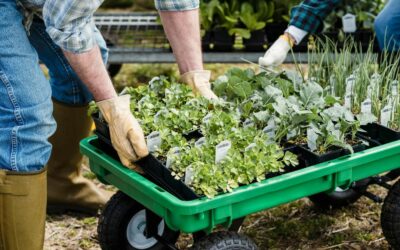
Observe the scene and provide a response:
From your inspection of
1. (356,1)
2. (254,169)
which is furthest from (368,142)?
(356,1)

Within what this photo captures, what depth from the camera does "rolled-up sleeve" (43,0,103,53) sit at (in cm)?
210

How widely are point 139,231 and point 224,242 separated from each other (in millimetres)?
488

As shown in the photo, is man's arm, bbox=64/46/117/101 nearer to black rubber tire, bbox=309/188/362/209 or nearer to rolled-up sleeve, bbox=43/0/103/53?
rolled-up sleeve, bbox=43/0/103/53

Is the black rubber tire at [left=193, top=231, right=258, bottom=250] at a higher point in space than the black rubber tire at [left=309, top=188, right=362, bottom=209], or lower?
higher

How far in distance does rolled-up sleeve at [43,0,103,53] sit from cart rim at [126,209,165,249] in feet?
2.23

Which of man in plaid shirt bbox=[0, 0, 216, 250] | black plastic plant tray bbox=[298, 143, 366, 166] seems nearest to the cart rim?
man in plaid shirt bbox=[0, 0, 216, 250]

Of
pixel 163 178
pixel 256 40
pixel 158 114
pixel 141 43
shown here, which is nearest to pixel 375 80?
pixel 158 114

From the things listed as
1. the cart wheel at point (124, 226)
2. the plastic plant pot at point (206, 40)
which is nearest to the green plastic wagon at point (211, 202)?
the cart wheel at point (124, 226)

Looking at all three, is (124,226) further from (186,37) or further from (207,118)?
(186,37)

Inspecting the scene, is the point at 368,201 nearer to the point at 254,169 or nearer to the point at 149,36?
the point at 254,169

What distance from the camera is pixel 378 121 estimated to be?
8.53 feet

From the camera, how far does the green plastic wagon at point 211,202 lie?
2092 millimetres

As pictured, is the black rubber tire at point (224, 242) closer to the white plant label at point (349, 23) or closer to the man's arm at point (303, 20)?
the man's arm at point (303, 20)

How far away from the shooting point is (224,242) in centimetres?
219
